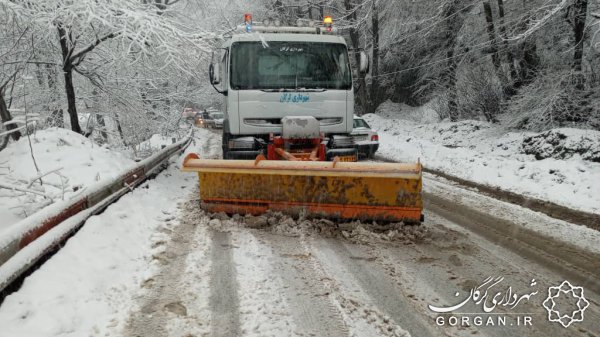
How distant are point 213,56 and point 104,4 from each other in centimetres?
173

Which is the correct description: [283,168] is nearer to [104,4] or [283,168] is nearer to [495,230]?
[495,230]

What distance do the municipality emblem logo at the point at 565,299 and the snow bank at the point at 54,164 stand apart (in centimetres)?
494

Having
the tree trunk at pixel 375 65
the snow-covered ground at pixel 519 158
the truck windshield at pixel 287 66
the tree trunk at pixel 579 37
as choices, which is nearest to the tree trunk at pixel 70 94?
the truck windshield at pixel 287 66

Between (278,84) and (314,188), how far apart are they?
2200mm

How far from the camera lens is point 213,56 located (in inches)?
268

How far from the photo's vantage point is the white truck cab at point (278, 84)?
6.83 metres

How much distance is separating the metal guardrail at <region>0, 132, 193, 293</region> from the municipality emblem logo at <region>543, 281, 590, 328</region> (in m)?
3.98

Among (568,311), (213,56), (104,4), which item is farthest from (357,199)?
(104,4)

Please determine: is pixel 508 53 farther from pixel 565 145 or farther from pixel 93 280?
pixel 93 280

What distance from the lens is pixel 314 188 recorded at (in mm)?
5488

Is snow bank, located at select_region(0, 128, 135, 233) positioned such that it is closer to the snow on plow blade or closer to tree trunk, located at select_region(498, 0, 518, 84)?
the snow on plow blade

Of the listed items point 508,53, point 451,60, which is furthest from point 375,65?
point 508,53

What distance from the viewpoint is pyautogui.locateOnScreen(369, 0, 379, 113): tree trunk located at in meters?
20.1

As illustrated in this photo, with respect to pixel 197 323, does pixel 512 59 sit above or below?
above
